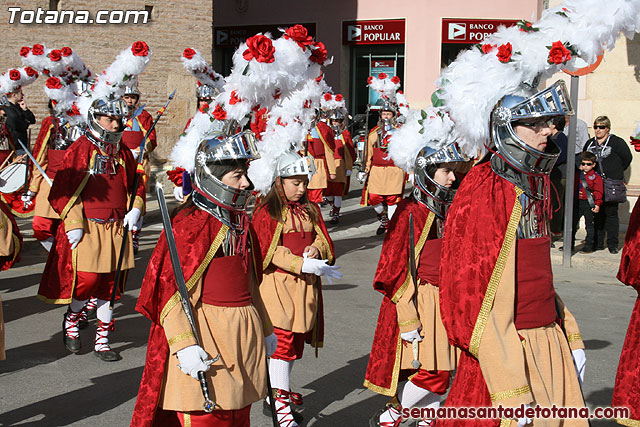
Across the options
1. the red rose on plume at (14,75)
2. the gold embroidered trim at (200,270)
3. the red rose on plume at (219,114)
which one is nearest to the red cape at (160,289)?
the gold embroidered trim at (200,270)

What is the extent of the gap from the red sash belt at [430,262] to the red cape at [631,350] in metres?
1.01

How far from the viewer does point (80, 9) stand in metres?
16.9

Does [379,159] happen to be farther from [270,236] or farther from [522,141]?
[522,141]

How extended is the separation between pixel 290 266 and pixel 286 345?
0.50m

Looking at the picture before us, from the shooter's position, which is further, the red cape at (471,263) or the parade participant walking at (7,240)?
the parade participant walking at (7,240)

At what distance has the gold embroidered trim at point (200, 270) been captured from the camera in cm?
380

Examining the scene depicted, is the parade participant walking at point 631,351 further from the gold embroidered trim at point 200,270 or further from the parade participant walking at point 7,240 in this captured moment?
the parade participant walking at point 7,240

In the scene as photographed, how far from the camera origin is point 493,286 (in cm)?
331

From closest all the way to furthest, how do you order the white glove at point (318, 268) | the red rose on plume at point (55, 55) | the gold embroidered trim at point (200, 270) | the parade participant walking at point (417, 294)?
the gold embroidered trim at point (200, 270) → the parade participant walking at point (417, 294) → the white glove at point (318, 268) → the red rose on plume at point (55, 55)

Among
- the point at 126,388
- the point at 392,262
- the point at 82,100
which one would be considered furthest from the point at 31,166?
the point at 392,262

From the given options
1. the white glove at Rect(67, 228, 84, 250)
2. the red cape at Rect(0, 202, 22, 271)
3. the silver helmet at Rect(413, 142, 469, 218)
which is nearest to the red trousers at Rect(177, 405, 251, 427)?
the silver helmet at Rect(413, 142, 469, 218)

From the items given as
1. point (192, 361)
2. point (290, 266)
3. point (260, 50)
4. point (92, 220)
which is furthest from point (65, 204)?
point (192, 361)

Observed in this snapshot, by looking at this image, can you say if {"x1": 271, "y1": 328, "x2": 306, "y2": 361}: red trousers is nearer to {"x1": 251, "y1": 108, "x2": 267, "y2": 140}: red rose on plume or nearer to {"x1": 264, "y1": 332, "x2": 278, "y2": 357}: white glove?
{"x1": 264, "y1": 332, "x2": 278, "y2": 357}: white glove

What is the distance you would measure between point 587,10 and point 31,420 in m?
4.08
